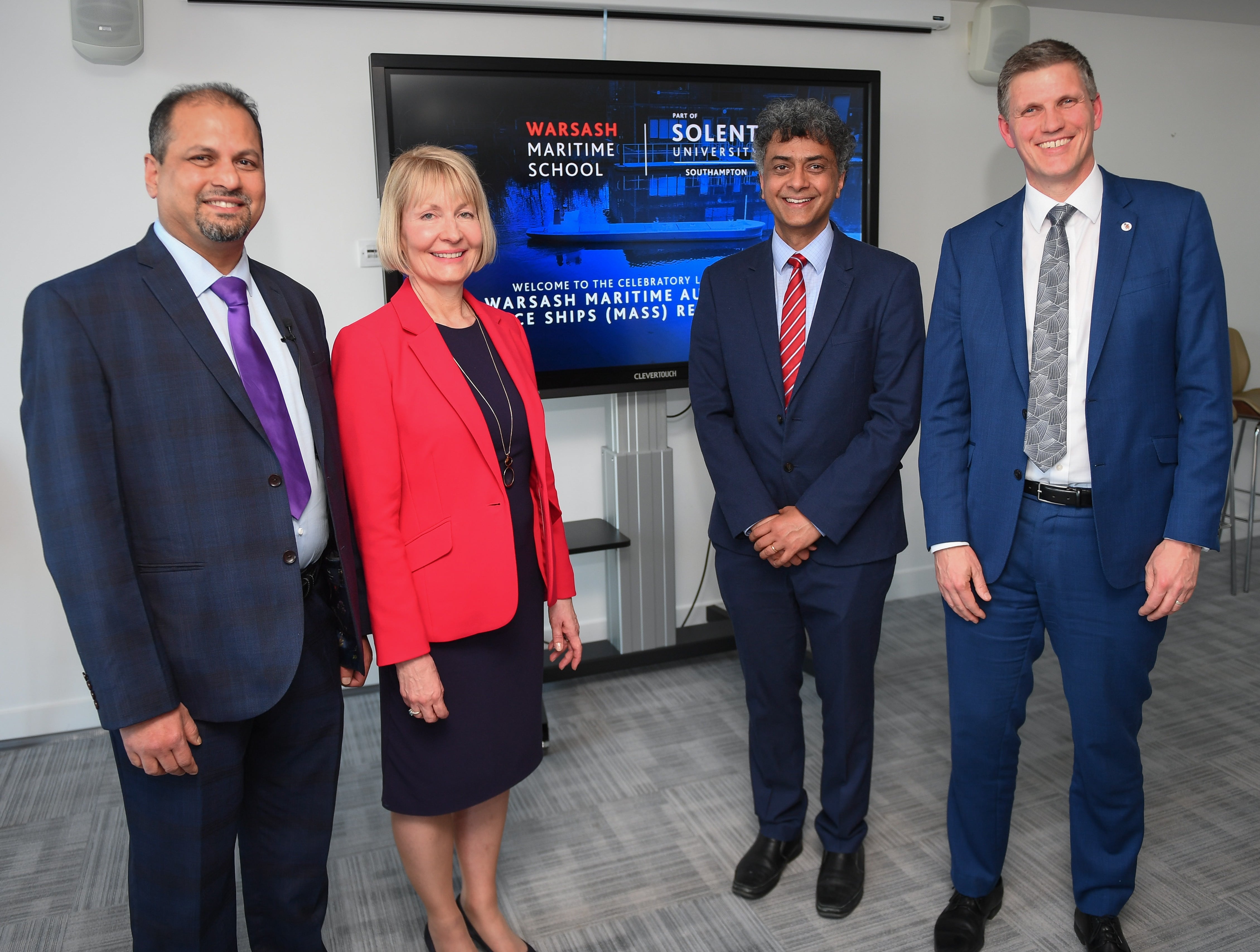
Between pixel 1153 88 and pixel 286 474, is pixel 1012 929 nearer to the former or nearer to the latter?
pixel 286 474

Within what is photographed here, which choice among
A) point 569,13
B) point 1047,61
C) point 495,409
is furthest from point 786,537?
point 569,13

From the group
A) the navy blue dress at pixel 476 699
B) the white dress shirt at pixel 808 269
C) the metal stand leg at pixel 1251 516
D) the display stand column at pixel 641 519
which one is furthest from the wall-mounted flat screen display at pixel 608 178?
the metal stand leg at pixel 1251 516

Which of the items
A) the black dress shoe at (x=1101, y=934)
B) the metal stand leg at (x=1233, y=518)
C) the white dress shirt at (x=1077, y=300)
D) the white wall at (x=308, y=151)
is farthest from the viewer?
the metal stand leg at (x=1233, y=518)

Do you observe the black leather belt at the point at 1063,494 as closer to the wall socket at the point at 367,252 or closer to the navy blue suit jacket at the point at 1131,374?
the navy blue suit jacket at the point at 1131,374

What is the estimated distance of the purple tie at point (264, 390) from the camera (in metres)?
1.56

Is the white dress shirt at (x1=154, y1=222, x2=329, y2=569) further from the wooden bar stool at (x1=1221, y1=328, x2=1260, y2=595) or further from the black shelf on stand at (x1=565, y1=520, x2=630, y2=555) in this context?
the wooden bar stool at (x1=1221, y1=328, x2=1260, y2=595)

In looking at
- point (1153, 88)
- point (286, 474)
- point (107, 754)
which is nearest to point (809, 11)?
point (1153, 88)

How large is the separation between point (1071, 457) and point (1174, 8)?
11.5 ft

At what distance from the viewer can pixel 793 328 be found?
85.2 inches

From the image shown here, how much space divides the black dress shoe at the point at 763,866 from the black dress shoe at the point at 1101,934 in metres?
0.64

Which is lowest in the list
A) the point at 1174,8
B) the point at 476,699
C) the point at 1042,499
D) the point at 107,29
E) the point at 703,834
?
the point at 703,834

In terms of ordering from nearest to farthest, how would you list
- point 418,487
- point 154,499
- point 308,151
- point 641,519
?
point 154,499 → point 418,487 → point 308,151 → point 641,519

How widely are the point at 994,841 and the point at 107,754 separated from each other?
264 cm

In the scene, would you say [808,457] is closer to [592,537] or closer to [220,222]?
[220,222]
